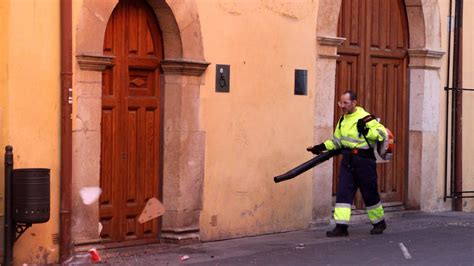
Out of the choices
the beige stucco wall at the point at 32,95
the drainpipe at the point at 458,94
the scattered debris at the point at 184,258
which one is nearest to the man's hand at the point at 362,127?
the scattered debris at the point at 184,258

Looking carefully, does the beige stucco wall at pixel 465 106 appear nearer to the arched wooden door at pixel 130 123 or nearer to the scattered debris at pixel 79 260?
the arched wooden door at pixel 130 123

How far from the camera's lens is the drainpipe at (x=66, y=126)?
10469 millimetres

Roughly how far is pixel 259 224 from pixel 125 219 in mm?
1927

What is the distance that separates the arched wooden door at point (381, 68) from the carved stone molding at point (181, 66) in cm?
302

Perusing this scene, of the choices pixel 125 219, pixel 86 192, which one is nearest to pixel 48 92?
pixel 86 192

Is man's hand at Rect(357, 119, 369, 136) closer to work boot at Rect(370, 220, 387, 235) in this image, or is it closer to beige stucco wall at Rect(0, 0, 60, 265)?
work boot at Rect(370, 220, 387, 235)

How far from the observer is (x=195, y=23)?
11977mm

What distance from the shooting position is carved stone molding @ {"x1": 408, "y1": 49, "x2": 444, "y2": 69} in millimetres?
15695

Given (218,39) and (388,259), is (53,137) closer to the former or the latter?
(218,39)

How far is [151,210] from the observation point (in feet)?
39.3

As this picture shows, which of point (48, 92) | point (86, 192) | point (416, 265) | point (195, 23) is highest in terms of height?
point (195, 23)

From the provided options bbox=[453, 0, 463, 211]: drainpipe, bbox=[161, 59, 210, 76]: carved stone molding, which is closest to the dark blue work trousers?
bbox=[161, 59, 210, 76]: carved stone molding

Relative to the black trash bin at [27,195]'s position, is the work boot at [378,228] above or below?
below

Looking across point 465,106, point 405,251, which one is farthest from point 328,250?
point 465,106
